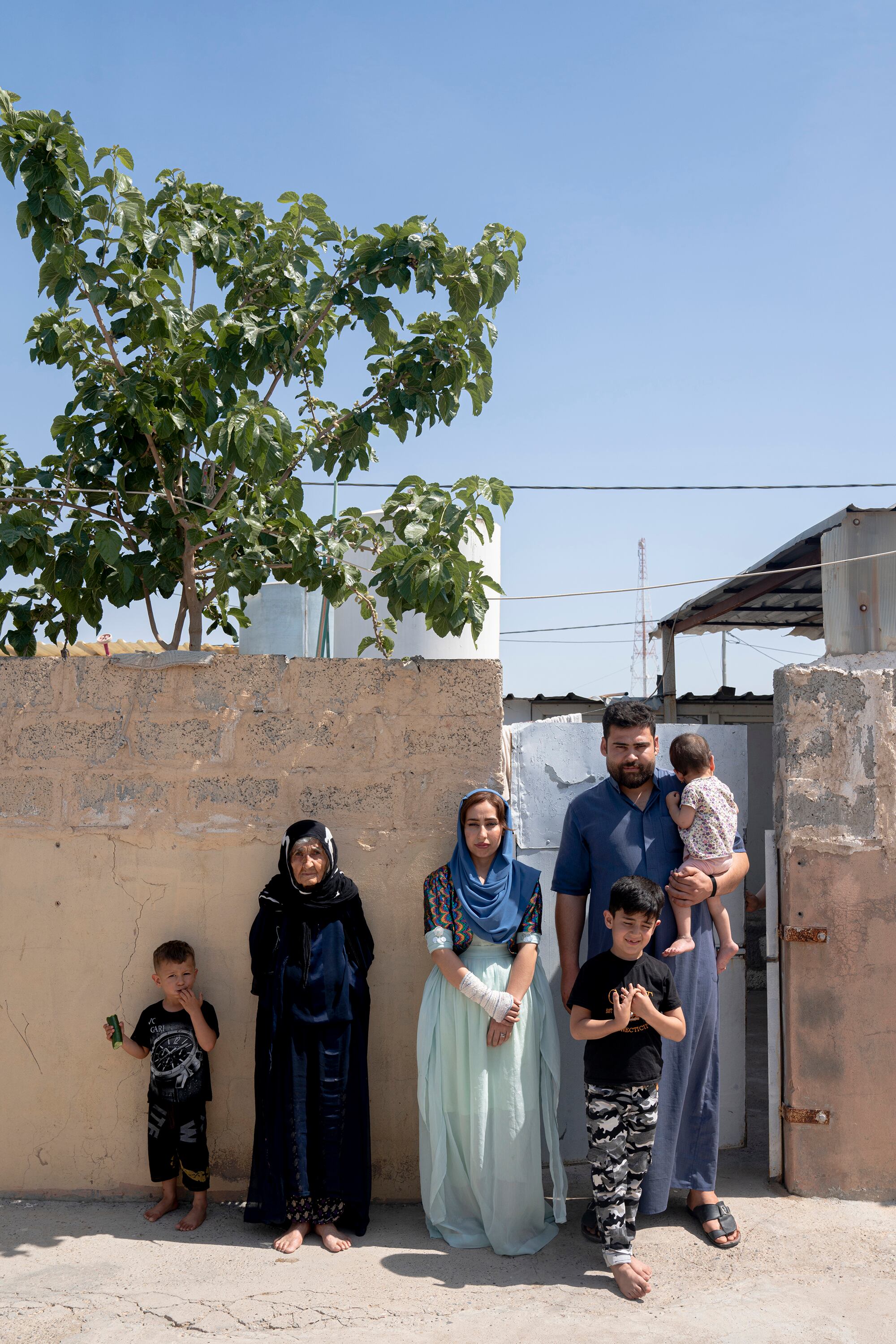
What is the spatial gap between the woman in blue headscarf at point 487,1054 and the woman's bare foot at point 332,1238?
28 centimetres

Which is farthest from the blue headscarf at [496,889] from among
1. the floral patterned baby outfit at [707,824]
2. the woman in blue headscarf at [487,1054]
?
the floral patterned baby outfit at [707,824]

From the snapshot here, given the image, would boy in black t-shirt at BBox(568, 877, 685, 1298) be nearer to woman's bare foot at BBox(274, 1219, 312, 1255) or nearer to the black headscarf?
the black headscarf

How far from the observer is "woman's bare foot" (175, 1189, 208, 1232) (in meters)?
3.43

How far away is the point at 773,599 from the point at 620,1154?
19.0 feet

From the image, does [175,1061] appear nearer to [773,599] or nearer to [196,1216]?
[196,1216]

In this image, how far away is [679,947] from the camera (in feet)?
11.1

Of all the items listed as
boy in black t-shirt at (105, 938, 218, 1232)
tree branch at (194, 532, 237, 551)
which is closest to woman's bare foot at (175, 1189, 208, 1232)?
boy in black t-shirt at (105, 938, 218, 1232)

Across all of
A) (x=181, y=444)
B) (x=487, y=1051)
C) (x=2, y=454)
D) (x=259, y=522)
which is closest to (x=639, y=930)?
(x=487, y=1051)

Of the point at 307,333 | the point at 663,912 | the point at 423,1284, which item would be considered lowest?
the point at 423,1284

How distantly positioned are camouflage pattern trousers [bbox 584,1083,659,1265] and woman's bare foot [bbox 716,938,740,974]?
634 mm

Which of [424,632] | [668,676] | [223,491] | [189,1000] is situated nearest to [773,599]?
[668,676]

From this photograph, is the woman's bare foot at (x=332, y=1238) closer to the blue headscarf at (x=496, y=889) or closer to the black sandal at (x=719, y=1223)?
the blue headscarf at (x=496, y=889)

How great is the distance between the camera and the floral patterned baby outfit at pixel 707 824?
3.43 m

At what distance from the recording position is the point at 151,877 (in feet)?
12.4
